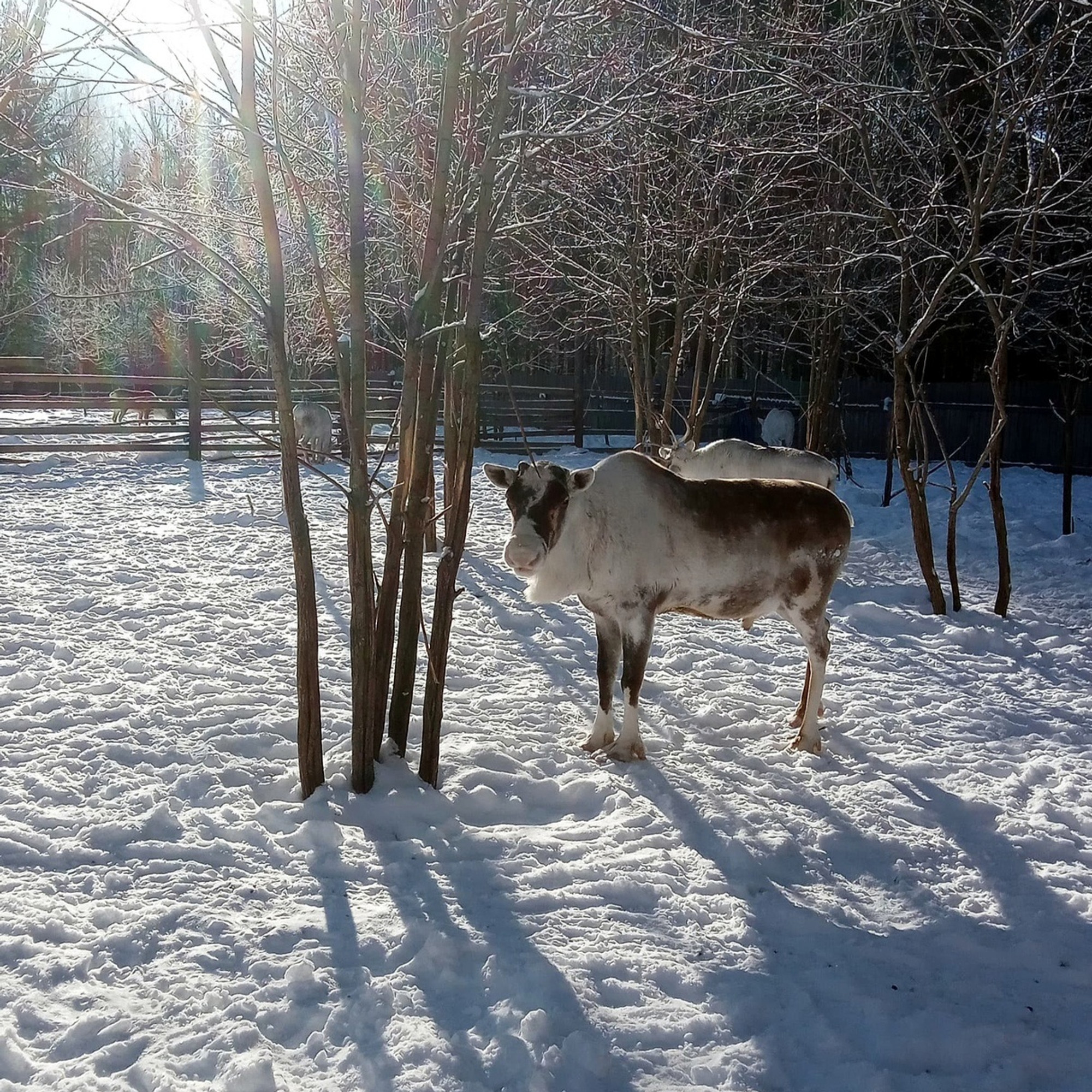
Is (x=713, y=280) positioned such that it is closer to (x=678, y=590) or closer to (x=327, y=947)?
(x=678, y=590)

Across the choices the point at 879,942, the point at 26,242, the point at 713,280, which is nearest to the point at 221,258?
the point at 879,942

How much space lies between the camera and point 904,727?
506cm

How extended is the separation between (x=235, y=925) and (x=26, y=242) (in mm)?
26495

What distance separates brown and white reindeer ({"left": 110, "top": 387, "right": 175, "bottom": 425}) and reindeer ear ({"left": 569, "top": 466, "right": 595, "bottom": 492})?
13.2 m

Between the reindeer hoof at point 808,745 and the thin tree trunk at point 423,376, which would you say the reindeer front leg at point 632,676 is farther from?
the thin tree trunk at point 423,376

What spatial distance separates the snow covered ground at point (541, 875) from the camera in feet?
8.16

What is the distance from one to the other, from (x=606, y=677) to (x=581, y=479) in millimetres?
1004

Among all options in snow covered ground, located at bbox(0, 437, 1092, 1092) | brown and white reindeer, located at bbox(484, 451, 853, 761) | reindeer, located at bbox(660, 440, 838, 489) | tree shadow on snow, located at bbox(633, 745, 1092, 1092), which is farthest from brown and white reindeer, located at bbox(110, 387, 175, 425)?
Answer: tree shadow on snow, located at bbox(633, 745, 1092, 1092)

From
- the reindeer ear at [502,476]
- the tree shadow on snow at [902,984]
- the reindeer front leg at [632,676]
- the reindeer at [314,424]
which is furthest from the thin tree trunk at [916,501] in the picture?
the reindeer at [314,424]

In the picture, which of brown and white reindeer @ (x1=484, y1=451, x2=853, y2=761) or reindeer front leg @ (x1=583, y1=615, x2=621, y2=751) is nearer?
brown and white reindeer @ (x1=484, y1=451, x2=853, y2=761)

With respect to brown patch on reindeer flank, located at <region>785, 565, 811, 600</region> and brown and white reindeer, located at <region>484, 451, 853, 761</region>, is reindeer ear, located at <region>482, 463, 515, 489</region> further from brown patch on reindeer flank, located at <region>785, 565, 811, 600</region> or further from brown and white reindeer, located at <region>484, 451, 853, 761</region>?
brown patch on reindeer flank, located at <region>785, 565, 811, 600</region>

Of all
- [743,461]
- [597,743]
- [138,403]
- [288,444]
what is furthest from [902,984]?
[138,403]

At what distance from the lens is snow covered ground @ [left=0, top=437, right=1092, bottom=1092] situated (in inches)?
97.9

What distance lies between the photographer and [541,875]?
11.1 feet
